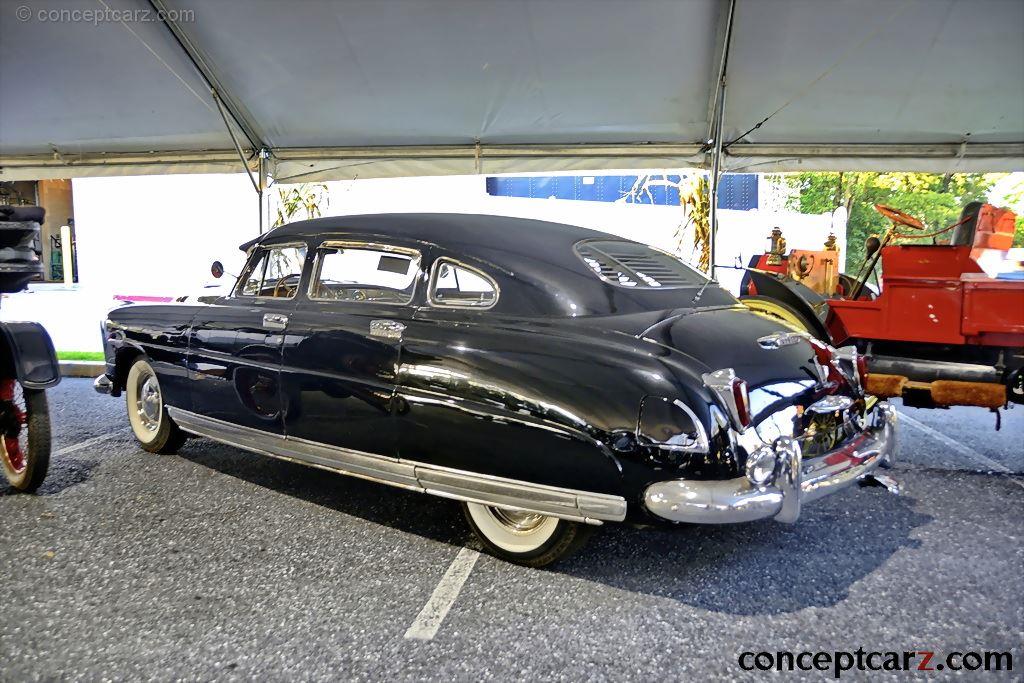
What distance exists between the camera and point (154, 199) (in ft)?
41.0

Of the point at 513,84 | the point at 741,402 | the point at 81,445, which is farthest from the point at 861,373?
the point at 81,445

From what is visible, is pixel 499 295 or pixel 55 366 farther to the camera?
pixel 55 366

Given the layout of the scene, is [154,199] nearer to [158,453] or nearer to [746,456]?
[158,453]

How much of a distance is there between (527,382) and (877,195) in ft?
60.6

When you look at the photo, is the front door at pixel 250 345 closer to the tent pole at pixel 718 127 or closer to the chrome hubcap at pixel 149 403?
the chrome hubcap at pixel 149 403

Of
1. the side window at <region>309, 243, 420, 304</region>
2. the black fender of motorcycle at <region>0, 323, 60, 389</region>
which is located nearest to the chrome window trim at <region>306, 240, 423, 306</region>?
the side window at <region>309, 243, 420, 304</region>

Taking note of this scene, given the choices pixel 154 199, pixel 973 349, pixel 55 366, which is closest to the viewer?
pixel 55 366

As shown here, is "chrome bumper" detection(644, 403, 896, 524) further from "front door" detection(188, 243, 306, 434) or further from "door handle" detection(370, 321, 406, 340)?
"front door" detection(188, 243, 306, 434)

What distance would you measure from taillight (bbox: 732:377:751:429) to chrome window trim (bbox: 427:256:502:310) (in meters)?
1.05

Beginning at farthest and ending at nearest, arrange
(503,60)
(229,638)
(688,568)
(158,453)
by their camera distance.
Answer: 1. (503,60)
2. (158,453)
3. (688,568)
4. (229,638)

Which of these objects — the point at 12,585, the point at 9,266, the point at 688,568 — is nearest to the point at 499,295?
the point at 688,568

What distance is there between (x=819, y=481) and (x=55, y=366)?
374 centimetres

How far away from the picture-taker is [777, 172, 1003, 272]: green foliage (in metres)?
17.3

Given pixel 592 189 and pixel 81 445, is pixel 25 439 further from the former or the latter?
pixel 592 189
